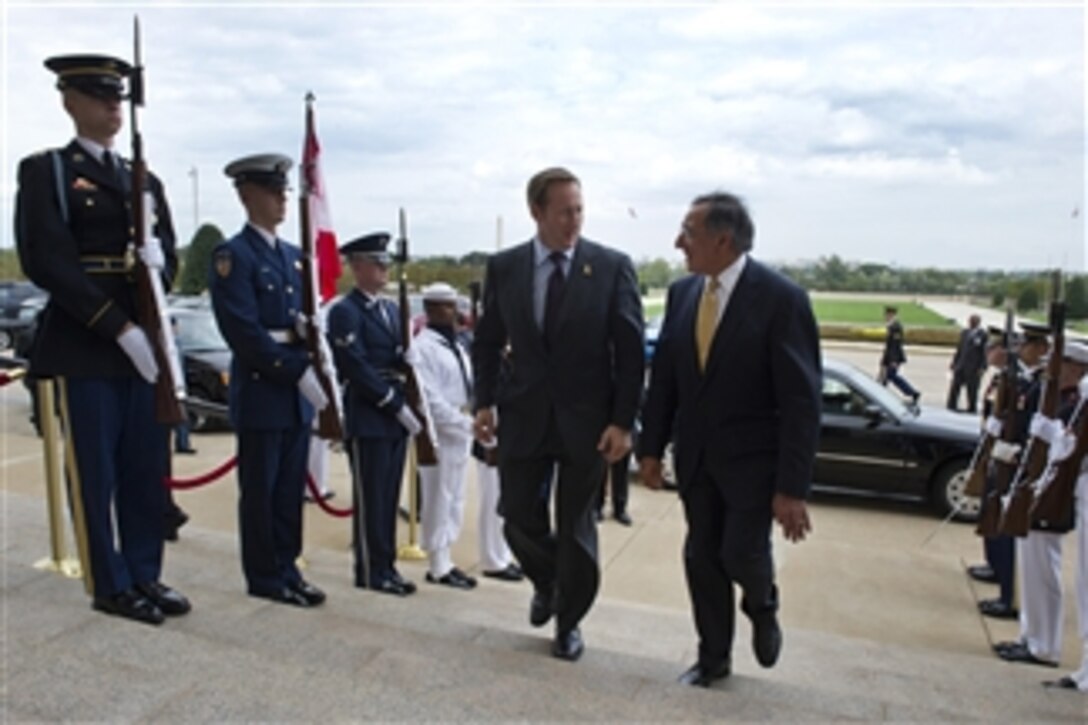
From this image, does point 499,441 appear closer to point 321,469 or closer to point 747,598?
point 747,598

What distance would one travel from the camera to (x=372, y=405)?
503cm

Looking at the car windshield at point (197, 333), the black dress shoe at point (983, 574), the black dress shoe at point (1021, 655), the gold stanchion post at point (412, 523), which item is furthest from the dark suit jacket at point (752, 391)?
the car windshield at point (197, 333)

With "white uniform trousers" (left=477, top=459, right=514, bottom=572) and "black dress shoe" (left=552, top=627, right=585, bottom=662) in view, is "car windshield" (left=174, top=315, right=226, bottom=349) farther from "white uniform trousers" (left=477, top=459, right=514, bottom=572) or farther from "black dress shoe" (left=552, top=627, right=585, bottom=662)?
"black dress shoe" (left=552, top=627, right=585, bottom=662)

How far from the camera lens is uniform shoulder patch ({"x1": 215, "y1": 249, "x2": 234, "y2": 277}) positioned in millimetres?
3939

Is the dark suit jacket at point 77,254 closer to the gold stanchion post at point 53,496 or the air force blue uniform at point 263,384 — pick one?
Result: the air force blue uniform at point 263,384

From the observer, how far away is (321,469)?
8.13 m

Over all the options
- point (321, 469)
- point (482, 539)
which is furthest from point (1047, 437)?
point (321, 469)

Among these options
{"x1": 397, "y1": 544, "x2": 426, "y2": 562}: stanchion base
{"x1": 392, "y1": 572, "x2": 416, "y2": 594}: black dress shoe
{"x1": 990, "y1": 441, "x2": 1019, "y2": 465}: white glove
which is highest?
{"x1": 990, "y1": 441, "x2": 1019, "y2": 465}: white glove

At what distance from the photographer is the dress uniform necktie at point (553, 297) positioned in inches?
139

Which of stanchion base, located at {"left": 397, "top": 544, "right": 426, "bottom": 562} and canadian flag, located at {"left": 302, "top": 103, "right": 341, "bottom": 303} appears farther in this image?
stanchion base, located at {"left": 397, "top": 544, "right": 426, "bottom": 562}

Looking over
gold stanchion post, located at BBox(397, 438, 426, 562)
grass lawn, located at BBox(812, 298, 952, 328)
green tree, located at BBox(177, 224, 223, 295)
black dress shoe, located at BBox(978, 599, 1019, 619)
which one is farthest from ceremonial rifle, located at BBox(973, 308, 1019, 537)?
grass lawn, located at BBox(812, 298, 952, 328)

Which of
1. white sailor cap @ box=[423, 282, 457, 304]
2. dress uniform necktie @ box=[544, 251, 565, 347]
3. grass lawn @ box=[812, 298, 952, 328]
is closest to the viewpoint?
dress uniform necktie @ box=[544, 251, 565, 347]

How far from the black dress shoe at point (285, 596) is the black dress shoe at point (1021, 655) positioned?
3.77 m

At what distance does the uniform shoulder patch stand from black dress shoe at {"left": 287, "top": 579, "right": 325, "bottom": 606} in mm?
1440
